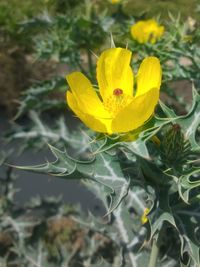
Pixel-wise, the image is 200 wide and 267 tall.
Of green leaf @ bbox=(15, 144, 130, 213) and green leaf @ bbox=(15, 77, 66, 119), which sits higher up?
green leaf @ bbox=(15, 144, 130, 213)

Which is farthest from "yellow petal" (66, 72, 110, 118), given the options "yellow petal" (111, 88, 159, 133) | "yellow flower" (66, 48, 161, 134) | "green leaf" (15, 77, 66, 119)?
"green leaf" (15, 77, 66, 119)

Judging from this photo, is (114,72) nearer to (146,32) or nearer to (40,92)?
(146,32)

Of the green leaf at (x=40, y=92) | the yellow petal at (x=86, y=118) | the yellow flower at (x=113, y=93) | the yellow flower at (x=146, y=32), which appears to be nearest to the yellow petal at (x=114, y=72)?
the yellow flower at (x=113, y=93)

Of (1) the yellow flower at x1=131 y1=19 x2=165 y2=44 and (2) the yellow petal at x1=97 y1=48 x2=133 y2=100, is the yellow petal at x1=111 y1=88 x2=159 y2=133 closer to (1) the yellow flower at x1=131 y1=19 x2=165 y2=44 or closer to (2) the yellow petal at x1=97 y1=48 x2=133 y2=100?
(2) the yellow petal at x1=97 y1=48 x2=133 y2=100

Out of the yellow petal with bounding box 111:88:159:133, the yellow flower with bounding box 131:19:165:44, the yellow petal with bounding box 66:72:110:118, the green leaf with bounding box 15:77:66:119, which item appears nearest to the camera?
the yellow petal with bounding box 111:88:159:133

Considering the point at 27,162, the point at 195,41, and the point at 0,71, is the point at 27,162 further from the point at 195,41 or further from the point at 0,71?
the point at 195,41

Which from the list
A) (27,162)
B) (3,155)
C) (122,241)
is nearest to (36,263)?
(122,241)

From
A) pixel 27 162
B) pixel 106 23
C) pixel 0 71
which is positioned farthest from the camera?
pixel 0 71
